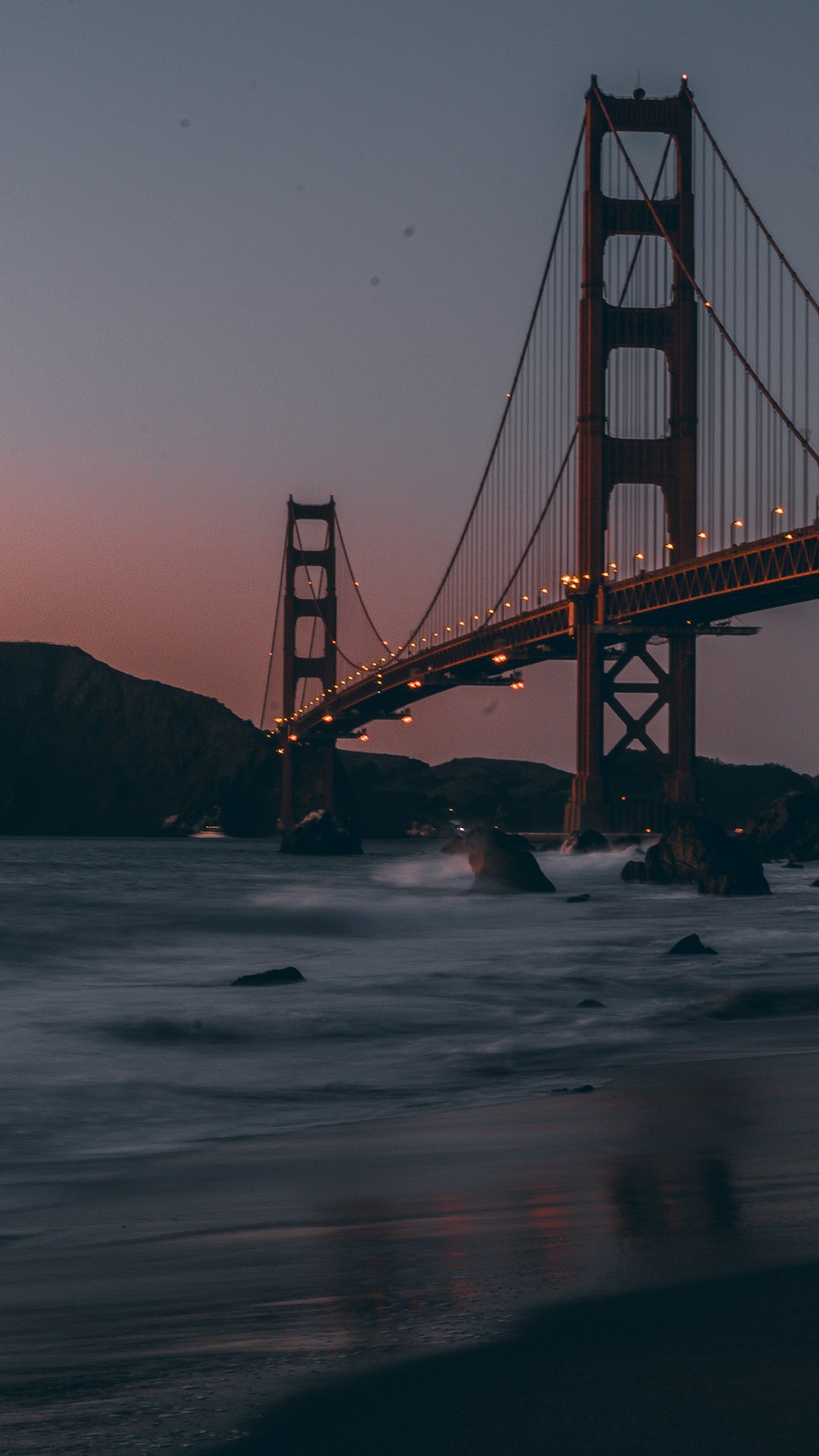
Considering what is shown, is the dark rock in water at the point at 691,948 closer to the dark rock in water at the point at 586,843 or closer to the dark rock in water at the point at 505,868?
the dark rock in water at the point at 505,868

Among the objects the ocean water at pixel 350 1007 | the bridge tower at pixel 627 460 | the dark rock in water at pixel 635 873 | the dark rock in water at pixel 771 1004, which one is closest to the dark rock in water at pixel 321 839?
the bridge tower at pixel 627 460

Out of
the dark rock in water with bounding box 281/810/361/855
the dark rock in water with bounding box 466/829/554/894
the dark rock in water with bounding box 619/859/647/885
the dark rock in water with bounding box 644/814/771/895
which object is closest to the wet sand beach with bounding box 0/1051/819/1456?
the dark rock in water with bounding box 644/814/771/895

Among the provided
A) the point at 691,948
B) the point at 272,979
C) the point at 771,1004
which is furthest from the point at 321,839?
the point at 771,1004

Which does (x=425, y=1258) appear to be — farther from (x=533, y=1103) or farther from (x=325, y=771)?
(x=325, y=771)

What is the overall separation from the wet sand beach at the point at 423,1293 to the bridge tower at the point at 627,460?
4248 cm

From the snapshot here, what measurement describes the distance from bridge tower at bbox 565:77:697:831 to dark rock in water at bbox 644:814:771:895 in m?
13.0

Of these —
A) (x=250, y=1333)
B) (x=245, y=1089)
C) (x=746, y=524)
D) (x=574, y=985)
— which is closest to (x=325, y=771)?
(x=746, y=524)

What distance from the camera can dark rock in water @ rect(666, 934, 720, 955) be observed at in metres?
17.9

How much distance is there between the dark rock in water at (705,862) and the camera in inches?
1254

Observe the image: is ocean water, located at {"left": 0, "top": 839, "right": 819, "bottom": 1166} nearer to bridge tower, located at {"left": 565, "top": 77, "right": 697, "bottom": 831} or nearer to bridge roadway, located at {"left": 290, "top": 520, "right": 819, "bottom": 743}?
bridge roadway, located at {"left": 290, "top": 520, "right": 819, "bottom": 743}

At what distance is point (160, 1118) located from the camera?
812 centimetres

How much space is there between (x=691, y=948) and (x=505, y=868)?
57.1ft

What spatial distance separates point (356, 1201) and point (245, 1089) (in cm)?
373

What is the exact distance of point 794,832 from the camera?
5072 centimetres
